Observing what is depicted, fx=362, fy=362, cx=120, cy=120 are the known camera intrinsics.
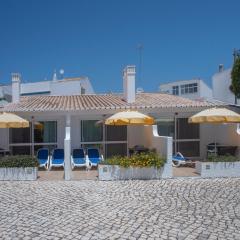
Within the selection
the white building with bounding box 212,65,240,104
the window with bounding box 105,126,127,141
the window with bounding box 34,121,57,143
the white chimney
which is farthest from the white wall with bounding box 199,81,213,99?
the window with bounding box 34,121,57,143

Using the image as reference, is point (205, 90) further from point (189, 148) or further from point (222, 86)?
point (189, 148)

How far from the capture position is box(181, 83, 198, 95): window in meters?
57.6

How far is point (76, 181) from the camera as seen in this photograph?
15328 mm

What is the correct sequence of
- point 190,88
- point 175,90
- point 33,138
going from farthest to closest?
point 175,90
point 190,88
point 33,138

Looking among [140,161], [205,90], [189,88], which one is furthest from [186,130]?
[189,88]

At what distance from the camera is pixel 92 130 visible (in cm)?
2158

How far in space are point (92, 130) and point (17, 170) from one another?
6.57m

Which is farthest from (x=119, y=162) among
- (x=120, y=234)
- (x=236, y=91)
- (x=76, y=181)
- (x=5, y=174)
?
(x=236, y=91)

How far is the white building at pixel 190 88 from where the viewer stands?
2196 inches

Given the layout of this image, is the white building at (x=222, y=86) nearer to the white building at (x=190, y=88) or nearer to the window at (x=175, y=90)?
the white building at (x=190, y=88)

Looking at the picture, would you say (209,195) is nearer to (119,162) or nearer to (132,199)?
(132,199)

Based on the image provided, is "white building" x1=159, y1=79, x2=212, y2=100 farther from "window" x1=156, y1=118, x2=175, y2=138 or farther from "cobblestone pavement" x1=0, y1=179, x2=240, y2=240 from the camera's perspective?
"cobblestone pavement" x1=0, y1=179, x2=240, y2=240

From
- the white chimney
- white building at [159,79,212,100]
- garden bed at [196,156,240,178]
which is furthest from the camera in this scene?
white building at [159,79,212,100]

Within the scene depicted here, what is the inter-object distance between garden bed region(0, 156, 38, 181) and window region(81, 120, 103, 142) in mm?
5956
